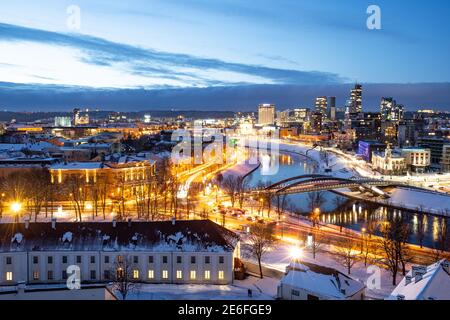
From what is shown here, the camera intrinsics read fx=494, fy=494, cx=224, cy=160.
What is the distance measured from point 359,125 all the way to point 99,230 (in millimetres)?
81940

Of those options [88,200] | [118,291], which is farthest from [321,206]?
[118,291]

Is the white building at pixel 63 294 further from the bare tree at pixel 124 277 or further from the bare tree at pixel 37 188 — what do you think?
the bare tree at pixel 37 188

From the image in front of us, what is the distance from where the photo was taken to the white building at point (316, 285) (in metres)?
10.2

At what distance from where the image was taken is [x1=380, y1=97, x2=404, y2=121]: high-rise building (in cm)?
12428

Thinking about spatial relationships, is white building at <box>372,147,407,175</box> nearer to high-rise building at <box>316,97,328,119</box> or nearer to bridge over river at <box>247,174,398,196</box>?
bridge over river at <box>247,174,398,196</box>

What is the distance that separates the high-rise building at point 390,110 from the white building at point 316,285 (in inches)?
4624

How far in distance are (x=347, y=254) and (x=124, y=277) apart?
22.5 feet

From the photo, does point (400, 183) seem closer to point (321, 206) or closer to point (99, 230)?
point (321, 206)

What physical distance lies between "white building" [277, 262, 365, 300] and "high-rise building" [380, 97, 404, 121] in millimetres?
117454

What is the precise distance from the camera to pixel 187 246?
1319 centimetres

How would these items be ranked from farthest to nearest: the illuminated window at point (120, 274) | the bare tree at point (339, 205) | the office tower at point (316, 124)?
the office tower at point (316, 124) → the bare tree at point (339, 205) → the illuminated window at point (120, 274)

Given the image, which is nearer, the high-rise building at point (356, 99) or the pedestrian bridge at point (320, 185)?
the pedestrian bridge at point (320, 185)

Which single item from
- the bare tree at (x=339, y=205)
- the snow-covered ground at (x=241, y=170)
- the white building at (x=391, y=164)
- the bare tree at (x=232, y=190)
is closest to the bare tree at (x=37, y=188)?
the bare tree at (x=232, y=190)
